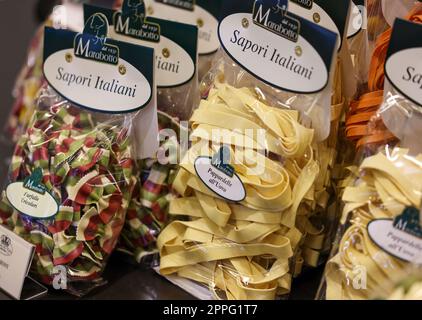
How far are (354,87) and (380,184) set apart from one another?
25 centimetres

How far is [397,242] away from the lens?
0.88 metres

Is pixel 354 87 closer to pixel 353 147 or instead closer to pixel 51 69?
pixel 353 147

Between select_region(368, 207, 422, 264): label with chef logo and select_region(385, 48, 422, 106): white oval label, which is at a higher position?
select_region(385, 48, 422, 106): white oval label

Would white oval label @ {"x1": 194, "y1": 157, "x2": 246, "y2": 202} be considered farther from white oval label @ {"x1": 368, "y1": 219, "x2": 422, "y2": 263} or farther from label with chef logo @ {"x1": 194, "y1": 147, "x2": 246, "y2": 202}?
white oval label @ {"x1": 368, "y1": 219, "x2": 422, "y2": 263}

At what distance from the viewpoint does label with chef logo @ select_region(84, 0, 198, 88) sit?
1.17 metres

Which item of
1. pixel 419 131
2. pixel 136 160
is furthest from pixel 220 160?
pixel 419 131

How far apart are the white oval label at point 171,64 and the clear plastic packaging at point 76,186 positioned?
0.11 m

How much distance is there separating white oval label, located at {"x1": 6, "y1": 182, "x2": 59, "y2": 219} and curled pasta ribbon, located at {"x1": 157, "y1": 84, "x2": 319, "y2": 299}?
0.69ft

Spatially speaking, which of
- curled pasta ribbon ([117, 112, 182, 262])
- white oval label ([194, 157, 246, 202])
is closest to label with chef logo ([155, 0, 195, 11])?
curled pasta ribbon ([117, 112, 182, 262])

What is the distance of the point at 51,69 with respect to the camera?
1.17 m

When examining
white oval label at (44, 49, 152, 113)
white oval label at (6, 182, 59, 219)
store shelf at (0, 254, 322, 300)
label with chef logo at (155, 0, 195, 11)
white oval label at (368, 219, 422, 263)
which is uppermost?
label with chef logo at (155, 0, 195, 11)

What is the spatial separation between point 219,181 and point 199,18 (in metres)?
0.48

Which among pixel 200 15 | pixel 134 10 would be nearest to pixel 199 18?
pixel 200 15

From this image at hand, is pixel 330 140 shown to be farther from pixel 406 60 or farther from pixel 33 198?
pixel 33 198
